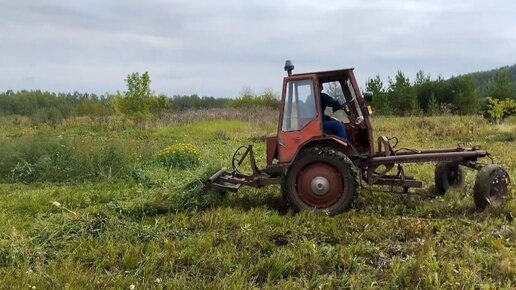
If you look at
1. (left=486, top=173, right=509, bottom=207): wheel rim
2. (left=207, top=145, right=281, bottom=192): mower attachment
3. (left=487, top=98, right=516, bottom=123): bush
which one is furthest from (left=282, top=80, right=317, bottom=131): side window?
(left=487, top=98, right=516, bottom=123): bush

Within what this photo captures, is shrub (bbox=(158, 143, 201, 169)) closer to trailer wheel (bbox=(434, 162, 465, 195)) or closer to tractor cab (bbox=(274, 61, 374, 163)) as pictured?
tractor cab (bbox=(274, 61, 374, 163))

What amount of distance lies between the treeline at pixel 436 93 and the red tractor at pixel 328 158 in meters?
28.7

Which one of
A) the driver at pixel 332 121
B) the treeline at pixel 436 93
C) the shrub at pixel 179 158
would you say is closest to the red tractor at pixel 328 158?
the driver at pixel 332 121

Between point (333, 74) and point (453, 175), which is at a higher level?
point (333, 74)

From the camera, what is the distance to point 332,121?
266 inches

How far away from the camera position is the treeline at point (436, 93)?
114 feet

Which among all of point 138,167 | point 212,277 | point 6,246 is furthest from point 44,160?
point 212,277

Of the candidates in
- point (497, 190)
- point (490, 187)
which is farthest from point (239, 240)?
point (497, 190)

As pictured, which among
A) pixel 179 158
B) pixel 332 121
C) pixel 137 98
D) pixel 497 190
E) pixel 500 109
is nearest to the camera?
pixel 497 190

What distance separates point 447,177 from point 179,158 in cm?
537

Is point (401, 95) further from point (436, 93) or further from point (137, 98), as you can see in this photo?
point (137, 98)

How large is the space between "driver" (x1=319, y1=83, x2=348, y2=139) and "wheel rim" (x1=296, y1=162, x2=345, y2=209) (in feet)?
1.87

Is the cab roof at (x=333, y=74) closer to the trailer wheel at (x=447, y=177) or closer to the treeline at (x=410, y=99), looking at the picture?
the trailer wheel at (x=447, y=177)

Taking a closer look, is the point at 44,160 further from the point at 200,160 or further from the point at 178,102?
the point at 178,102
